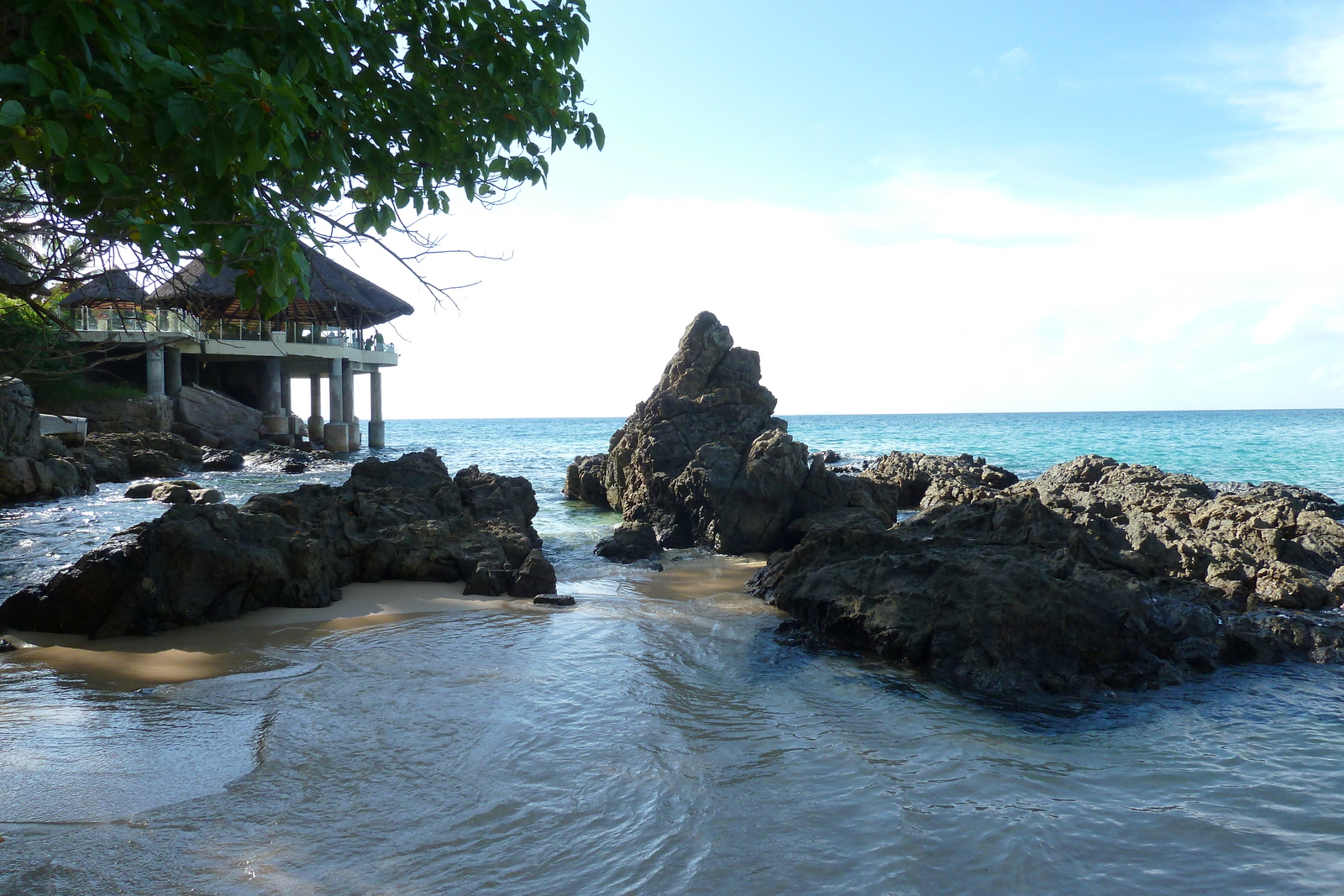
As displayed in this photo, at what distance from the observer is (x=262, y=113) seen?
2863 mm

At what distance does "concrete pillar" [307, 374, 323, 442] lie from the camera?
34188 mm

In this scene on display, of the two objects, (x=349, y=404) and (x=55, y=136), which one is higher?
(x=55, y=136)

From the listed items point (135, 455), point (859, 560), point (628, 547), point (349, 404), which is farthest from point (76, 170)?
point (349, 404)

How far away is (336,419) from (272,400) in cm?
241

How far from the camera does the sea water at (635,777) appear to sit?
3.37m

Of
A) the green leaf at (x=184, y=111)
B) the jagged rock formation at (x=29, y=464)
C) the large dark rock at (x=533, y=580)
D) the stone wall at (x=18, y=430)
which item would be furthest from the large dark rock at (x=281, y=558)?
the stone wall at (x=18, y=430)

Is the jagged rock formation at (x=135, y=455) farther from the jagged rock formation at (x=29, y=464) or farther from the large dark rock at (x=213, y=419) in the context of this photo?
the large dark rock at (x=213, y=419)

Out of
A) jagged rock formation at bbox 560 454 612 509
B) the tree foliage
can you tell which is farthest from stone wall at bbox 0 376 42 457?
the tree foliage

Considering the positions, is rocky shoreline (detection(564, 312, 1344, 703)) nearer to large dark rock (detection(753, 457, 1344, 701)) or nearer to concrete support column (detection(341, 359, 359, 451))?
large dark rock (detection(753, 457, 1344, 701))

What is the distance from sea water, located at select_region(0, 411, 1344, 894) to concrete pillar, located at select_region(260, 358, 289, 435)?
25692 mm

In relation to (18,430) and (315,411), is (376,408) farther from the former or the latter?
(18,430)

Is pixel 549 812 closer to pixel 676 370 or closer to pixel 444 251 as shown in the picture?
pixel 444 251

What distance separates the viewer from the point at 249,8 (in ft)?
11.6

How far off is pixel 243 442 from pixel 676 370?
18240 millimetres
